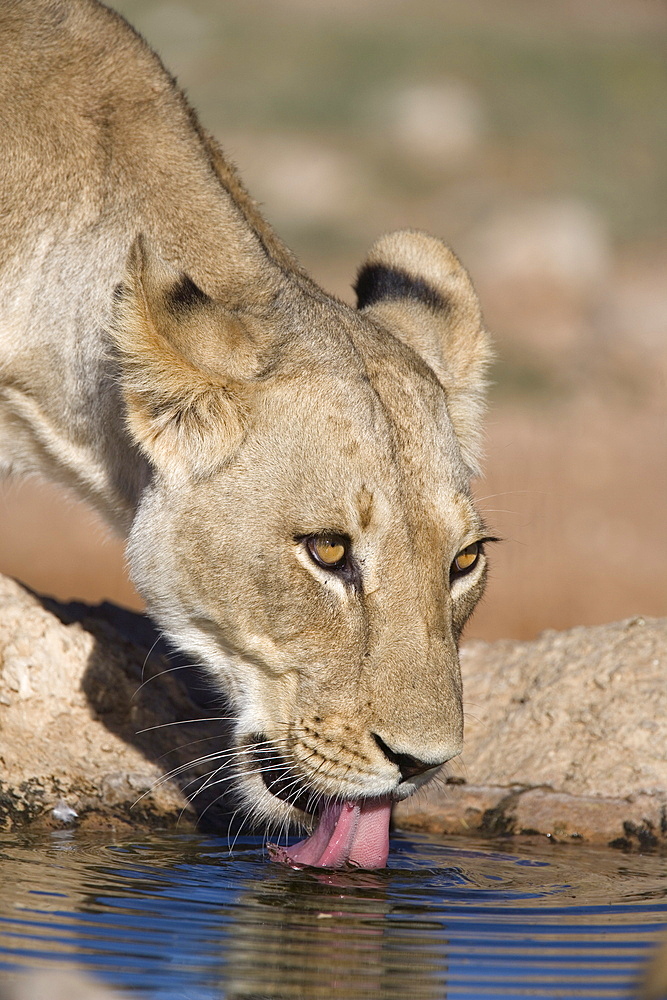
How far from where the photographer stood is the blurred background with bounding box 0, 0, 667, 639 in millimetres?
11398

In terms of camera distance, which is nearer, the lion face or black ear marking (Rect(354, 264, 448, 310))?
the lion face

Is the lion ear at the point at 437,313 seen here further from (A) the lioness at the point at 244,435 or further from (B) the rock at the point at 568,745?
(B) the rock at the point at 568,745

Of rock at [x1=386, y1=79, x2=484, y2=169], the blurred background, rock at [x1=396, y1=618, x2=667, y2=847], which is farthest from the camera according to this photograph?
rock at [x1=386, y1=79, x2=484, y2=169]

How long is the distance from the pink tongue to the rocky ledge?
610 millimetres

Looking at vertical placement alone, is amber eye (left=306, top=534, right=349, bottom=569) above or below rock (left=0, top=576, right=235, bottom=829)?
above

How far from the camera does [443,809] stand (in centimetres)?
564

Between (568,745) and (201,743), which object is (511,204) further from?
(201,743)

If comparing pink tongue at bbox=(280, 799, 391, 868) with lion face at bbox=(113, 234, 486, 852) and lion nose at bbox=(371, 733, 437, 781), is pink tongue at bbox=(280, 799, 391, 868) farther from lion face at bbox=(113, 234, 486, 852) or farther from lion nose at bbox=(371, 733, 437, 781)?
lion nose at bbox=(371, 733, 437, 781)

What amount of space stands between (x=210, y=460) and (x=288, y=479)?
0.27 meters

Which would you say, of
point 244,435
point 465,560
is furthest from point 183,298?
point 465,560

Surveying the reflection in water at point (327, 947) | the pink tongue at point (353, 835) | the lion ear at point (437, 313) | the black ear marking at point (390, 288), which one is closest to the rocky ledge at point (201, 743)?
the pink tongue at point (353, 835)

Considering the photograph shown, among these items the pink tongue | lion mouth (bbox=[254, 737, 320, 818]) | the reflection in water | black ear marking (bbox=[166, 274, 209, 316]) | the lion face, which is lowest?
the reflection in water

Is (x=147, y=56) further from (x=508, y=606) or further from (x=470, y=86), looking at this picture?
(x=470, y=86)

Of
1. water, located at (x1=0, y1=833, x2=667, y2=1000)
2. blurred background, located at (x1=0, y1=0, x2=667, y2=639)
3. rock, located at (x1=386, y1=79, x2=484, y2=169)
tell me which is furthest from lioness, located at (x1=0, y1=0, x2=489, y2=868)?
rock, located at (x1=386, y1=79, x2=484, y2=169)
